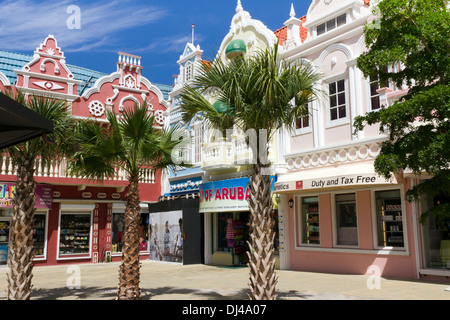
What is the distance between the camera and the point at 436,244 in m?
12.4

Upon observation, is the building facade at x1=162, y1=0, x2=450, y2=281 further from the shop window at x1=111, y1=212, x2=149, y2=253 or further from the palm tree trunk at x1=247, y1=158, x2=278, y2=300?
the shop window at x1=111, y1=212, x2=149, y2=253

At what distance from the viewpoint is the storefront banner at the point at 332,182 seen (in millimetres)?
12500

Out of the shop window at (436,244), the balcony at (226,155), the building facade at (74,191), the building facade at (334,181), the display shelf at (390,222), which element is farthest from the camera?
the building facade at (74,191)

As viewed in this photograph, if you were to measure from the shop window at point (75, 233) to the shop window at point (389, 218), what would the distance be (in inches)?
604

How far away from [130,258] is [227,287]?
11.2ft

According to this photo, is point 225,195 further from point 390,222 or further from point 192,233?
point 390,222

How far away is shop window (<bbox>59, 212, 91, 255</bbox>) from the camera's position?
22.1 m

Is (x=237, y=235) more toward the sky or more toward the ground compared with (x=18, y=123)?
more toward the ground

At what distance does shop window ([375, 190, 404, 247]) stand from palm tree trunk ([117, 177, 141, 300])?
802 centimetres

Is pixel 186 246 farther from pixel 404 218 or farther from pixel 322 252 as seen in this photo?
pixel 404 218

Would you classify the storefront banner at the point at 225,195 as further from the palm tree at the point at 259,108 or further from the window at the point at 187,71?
the palm tree at the point at 259,108

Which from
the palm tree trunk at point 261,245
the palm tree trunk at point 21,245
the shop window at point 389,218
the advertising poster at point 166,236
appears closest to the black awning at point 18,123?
the palm tree trunk at point 21,245

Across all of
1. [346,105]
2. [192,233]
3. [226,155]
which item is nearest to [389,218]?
[346,105]

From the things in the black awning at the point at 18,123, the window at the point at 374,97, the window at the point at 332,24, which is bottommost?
the black awning at the point at 18,123
